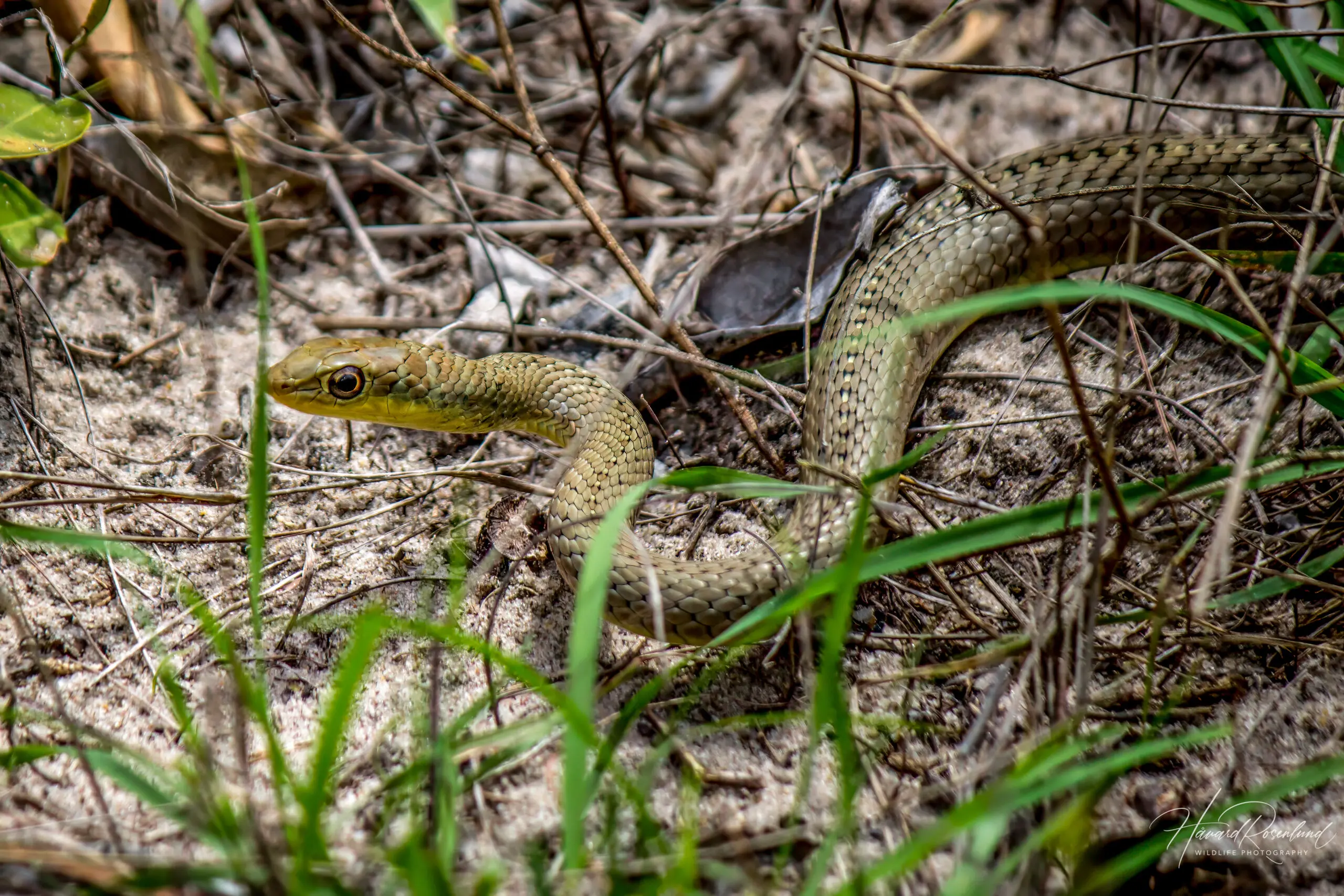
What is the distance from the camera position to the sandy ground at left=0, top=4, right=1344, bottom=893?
238 cm

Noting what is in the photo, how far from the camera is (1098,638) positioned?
269cm

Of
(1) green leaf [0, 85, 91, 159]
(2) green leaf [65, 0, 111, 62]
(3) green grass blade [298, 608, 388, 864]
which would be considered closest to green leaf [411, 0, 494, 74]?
(3) green grass blade [298, 608, 388, 864]

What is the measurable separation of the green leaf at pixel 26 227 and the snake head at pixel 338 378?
2.52ft

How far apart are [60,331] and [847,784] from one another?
334 centimetres

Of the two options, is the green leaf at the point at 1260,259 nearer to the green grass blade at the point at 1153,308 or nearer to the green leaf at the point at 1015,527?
the green grass blade at the point at 1153,308

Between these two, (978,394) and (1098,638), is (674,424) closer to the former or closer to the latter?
(978,394)

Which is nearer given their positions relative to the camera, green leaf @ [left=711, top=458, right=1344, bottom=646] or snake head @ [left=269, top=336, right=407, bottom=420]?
green leaf @ [left=711, top=458, right=1344, bottom=646]

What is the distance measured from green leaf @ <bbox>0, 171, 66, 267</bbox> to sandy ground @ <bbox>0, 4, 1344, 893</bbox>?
0.55m

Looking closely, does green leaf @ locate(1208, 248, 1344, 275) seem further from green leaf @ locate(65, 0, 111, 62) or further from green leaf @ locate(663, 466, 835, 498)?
green leaf @ locate(65, 0, 111, 62)

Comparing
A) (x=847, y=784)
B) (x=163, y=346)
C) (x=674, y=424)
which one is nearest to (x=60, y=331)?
(x=163, y=346)

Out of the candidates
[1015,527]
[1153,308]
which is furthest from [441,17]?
[1153,308]

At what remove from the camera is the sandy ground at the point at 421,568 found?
2381mm

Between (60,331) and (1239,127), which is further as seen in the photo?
(1239,127)

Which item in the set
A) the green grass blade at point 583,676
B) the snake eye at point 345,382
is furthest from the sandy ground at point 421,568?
the green grass blade at point 583,676
